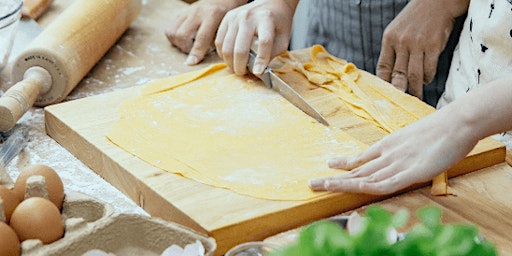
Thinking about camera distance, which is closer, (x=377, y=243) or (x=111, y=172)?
(x=377, y=243)

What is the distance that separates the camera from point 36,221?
3.34ft

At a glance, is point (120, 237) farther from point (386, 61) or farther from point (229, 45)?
point (386, 61)

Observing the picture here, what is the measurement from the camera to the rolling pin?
1579mm

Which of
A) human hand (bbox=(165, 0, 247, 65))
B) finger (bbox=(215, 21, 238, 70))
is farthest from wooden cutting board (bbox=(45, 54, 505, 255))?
human hand (bbox=(165, 0, 247, 65))

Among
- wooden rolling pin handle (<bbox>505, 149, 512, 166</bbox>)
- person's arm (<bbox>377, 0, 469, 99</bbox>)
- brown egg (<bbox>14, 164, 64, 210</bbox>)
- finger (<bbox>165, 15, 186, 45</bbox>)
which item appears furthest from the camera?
finger (<bbox>165, 15, 186, 45</bbox>)

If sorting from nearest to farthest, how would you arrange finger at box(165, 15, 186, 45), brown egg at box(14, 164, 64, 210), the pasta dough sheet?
brown egg at box(14, 164, 64, 210)
the pasta dough sheet
finger at box(165, 15, 186, 45)

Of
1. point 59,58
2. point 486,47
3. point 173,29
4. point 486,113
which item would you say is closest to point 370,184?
point 486,113

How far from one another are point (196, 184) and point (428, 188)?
40 cm

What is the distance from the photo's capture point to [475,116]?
1.25 m

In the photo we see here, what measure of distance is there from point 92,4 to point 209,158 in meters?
0.70

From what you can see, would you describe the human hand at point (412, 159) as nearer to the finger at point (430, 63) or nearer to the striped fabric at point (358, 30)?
the finger at point (430, 63)

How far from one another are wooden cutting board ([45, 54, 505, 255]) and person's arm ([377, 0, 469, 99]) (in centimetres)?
30

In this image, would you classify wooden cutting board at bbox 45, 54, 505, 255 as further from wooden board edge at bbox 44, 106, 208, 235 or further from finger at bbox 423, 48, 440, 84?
finger at bbox 423, 48, 440, 84

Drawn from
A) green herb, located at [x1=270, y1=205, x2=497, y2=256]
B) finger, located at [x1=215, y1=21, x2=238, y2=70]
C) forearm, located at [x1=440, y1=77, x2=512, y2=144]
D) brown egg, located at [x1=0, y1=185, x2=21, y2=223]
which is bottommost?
finger, located at [x1=215, y1=21, x2=238, y2=70]
